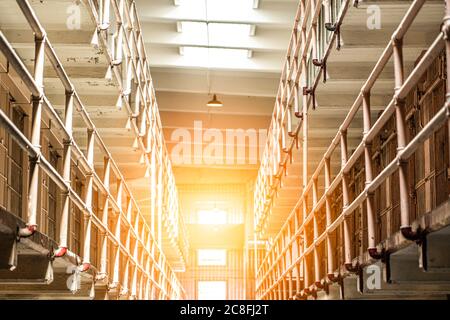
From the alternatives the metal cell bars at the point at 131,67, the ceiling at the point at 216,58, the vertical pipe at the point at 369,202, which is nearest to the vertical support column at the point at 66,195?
the metal cell bars at the point at 131,67

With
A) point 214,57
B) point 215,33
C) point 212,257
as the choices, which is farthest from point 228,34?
point 212,257

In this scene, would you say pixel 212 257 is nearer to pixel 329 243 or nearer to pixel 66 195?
pixel 329 243

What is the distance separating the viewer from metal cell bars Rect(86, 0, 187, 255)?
332 inches

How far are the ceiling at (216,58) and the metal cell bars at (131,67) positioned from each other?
98.2 inches

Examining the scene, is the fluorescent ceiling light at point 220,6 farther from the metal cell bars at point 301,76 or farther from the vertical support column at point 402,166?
the vertical support column at point 402,166

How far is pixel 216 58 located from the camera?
18703 millimetres

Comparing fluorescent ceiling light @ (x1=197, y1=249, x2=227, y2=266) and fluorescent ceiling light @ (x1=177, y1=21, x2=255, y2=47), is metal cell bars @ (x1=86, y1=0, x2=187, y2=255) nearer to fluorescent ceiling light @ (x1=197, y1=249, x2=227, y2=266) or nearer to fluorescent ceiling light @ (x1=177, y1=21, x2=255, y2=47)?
fluorescent ceiling light @ (x1=177, y1=21, x2=255, y2=47)

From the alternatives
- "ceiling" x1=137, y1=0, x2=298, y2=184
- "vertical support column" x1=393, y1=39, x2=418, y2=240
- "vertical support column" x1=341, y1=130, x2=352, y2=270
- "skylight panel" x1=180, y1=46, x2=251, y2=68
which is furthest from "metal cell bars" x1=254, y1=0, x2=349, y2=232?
"skylight panel" x1=180, y1=46, x2=251, y2=68

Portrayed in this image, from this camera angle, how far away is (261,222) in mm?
19219

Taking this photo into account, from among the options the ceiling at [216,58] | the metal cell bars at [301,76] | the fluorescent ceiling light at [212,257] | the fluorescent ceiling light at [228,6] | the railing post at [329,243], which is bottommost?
the railing post at [329,243]

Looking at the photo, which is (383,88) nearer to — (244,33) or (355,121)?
(355,121)

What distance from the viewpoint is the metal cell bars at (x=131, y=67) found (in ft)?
27.7

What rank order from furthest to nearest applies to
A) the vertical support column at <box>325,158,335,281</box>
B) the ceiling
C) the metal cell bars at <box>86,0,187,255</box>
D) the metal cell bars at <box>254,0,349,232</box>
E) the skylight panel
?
the skylight panel, the ceiling, the metal cell bars at <box>254,0,349,232</box>, the metal cell bars at <box>86,0,187,255</box>, the vertical support column at <box>325,158,335,281</box>

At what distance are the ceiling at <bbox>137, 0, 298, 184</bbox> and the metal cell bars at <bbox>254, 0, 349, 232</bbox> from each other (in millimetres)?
2367
